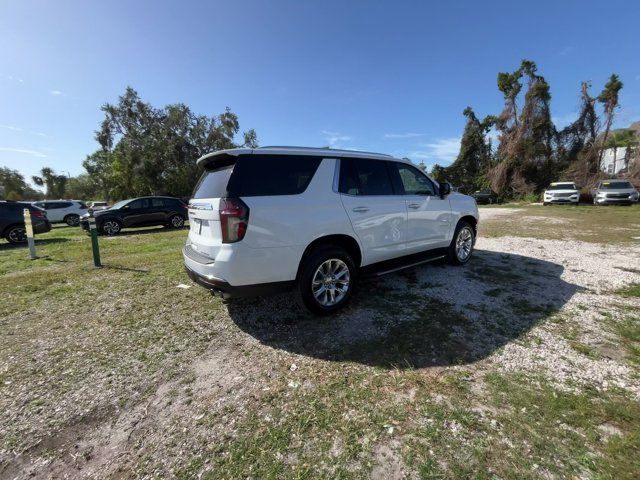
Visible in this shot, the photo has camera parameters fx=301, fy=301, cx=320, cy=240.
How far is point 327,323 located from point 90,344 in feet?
8.38

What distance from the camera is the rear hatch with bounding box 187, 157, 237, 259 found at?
3.06 meters

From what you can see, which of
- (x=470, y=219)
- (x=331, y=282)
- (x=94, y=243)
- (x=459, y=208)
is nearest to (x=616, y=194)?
(x=470, y=219)

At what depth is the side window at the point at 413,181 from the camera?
456 cm

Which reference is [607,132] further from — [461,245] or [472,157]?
[461,245]

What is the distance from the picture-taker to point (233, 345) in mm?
3133

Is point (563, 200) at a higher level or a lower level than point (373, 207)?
lower

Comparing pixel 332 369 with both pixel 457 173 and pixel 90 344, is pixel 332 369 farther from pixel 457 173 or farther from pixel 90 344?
pixel 457 173

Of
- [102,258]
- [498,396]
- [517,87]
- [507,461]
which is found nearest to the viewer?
[507,461]

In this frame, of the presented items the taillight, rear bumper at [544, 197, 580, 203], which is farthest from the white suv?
rear bumper at [544, 197, 580, 203]

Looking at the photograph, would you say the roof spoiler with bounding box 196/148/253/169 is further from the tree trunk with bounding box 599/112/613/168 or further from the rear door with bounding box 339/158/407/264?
the tree trunk with bounding box 599/112/613/168

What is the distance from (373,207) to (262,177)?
5.03 feet

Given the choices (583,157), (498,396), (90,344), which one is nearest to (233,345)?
(90,344)

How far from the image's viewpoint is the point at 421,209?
4660mm

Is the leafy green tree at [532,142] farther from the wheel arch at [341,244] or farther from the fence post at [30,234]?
the fence post at [30,234]
